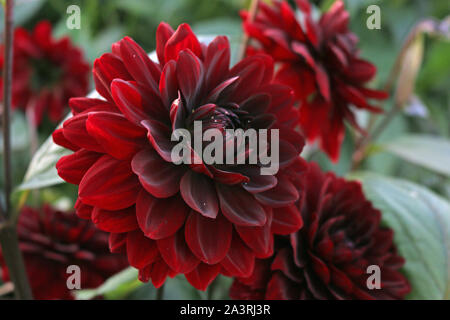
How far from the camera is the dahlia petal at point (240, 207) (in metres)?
0.23

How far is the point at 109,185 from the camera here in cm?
22

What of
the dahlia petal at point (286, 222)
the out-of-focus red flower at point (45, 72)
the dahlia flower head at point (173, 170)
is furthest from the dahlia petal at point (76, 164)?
the out-of-focus red flower at point (45, 72)

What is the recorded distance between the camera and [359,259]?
315 mm

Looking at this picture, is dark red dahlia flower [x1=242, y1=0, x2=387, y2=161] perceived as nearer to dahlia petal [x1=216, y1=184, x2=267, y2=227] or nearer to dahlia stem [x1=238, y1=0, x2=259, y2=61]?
dahlia stem [x1=238, y1=0, x2=259, y2=61]

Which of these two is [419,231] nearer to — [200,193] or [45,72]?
[200,193]

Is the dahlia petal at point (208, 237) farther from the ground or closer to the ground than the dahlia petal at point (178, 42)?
closer to the ground

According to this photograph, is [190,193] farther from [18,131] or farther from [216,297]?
[18,131]


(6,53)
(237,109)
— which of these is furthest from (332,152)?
(6,53)

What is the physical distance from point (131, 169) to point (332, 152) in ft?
0.70

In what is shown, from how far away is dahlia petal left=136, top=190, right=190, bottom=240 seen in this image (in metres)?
0.22

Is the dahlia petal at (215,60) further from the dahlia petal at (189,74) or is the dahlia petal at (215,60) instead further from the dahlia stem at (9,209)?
the dahlia stem at (9,209)

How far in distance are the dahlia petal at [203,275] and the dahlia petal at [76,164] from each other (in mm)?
82

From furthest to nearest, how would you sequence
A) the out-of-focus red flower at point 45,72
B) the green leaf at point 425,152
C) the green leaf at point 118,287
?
the out-of-focus red flower at point 45,72 → the green leaf at point 425,152 → the green leaf at point 118,287

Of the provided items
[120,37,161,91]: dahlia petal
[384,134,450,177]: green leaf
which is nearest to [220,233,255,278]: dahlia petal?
[120,37,161,91]: dahlia petal
